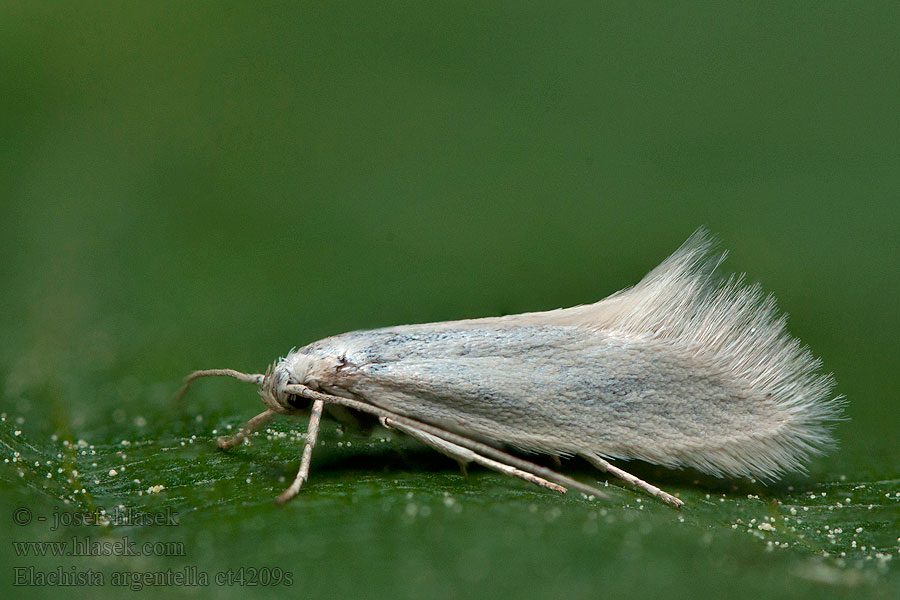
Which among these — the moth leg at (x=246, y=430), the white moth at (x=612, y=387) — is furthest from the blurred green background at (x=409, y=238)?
the white moth at (x=612, y=387)

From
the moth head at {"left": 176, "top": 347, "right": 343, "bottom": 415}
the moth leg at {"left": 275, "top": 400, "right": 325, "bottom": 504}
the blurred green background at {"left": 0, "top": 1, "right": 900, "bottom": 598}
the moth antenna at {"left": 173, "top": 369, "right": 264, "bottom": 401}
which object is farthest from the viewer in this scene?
the moth antenna at {"left": 173, "top": 369, "right": 264, "bottom": 401}

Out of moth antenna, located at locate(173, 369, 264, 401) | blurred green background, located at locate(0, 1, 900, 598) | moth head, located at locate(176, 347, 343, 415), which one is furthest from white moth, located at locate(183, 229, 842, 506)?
moth antenna, located at locate(173, 369, 264, 401)

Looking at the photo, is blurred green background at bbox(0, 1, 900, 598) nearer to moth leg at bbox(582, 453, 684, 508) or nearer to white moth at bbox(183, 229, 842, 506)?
moth leg at bbox(582, 453, 684, 508)

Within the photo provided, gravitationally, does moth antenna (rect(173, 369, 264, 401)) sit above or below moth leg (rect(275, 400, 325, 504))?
above

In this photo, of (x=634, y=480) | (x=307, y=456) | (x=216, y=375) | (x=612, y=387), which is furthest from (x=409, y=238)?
(x=634, y=480)

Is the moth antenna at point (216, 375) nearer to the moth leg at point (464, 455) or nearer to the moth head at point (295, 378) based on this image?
the moth head at point (295, 378)

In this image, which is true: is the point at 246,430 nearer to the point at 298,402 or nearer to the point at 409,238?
the point at 298,402

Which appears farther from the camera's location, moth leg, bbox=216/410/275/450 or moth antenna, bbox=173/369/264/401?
moth antenna, bbox=173/369/264/401
